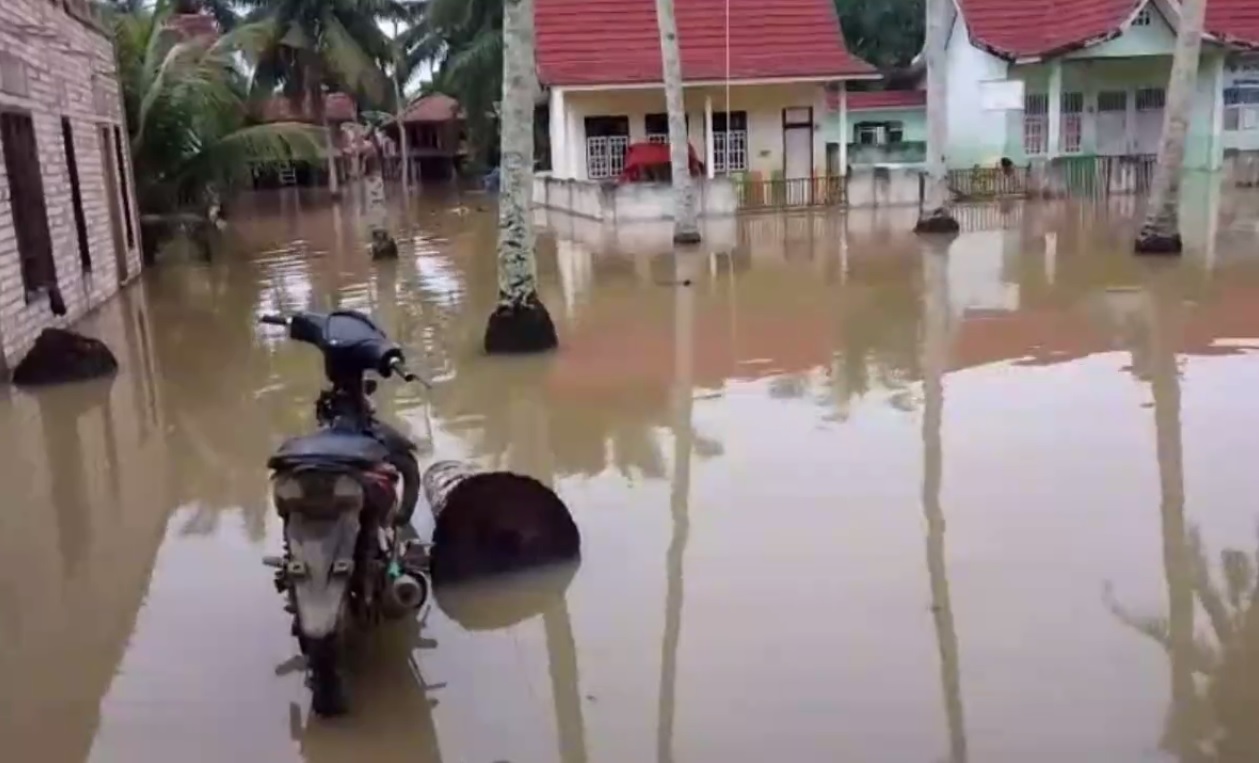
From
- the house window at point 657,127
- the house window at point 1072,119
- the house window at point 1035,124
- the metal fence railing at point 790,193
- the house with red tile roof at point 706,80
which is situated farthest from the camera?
the house window at point 1072,119

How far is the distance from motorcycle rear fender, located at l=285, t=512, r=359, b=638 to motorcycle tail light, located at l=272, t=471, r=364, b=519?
36 mm

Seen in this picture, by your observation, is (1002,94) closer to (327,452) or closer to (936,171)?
(936,171)

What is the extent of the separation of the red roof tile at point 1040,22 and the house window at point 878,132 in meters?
4.28

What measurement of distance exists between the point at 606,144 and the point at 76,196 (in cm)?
1590

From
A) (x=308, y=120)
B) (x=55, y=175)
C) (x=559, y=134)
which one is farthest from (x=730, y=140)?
(x=55, y=175)

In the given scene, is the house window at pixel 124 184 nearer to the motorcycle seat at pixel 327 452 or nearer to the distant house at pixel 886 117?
the motorcycle seat at pixel 327 452

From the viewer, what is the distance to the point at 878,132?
1432 inches

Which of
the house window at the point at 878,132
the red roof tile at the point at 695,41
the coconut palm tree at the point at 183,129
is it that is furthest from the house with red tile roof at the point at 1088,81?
the coconut palm tree at the point at 183,129

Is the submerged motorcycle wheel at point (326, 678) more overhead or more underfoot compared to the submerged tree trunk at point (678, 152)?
more underfoot

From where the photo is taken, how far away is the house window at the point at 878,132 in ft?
119

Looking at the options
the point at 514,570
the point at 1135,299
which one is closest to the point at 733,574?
the point at 514,570

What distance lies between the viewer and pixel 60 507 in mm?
7266

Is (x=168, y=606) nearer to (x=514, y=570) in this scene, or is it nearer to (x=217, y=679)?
(x=217, y=679)

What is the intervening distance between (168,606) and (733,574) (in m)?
2.46
